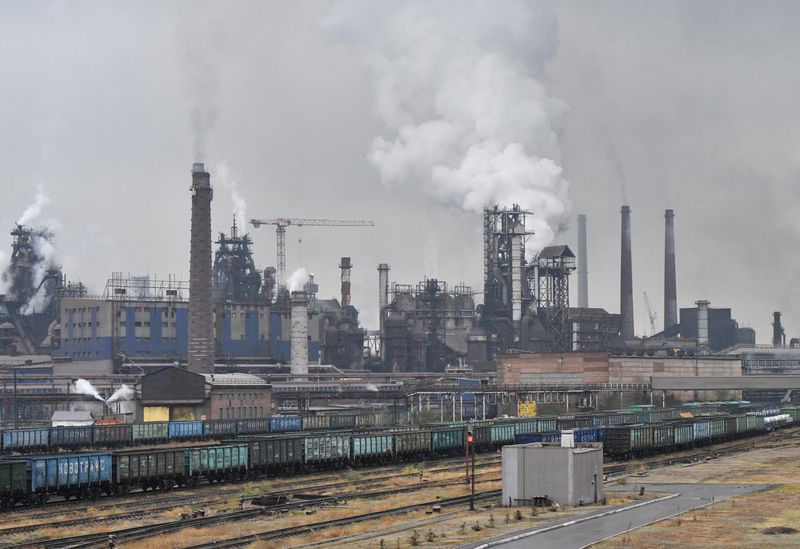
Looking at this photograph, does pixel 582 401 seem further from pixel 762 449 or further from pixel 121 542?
pixel 121 542

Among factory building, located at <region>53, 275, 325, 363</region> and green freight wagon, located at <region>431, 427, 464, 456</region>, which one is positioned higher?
factory building, located at <region>53, 275, 325, 363</region>

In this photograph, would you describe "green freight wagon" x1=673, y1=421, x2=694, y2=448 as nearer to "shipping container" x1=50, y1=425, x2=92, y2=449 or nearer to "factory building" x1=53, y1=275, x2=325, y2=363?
"shipping container" x1=50, y1=425, x2=92, y2=449

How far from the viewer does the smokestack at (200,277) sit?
128 meters

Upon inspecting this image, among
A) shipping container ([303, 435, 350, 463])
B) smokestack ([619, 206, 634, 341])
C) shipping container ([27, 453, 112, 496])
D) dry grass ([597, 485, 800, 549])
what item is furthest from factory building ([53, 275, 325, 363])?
dry grass ([597, 485, 800, 549])

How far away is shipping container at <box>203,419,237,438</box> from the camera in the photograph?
87156 mm

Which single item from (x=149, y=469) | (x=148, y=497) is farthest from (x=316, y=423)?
(x=148, y=497)

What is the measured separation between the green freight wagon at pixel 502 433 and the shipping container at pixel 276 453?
65.5 ft

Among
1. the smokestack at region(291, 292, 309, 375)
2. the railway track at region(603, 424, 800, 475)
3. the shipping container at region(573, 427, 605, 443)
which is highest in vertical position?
the smokestack at region(291, 292, 309, 375)

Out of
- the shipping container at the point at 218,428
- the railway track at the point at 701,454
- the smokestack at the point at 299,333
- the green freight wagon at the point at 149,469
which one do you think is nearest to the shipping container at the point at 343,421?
the shipping container at the point at 218,428

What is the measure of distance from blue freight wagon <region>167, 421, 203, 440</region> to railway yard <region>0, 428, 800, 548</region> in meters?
26.9

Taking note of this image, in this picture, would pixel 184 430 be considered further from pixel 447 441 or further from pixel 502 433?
pixel 502 433

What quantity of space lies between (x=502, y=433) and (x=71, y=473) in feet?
119

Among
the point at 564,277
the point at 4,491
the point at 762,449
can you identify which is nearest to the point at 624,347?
the point at 564,277

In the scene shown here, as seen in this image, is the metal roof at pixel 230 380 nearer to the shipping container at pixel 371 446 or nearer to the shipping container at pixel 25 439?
the shipping container at pixel 25 439
